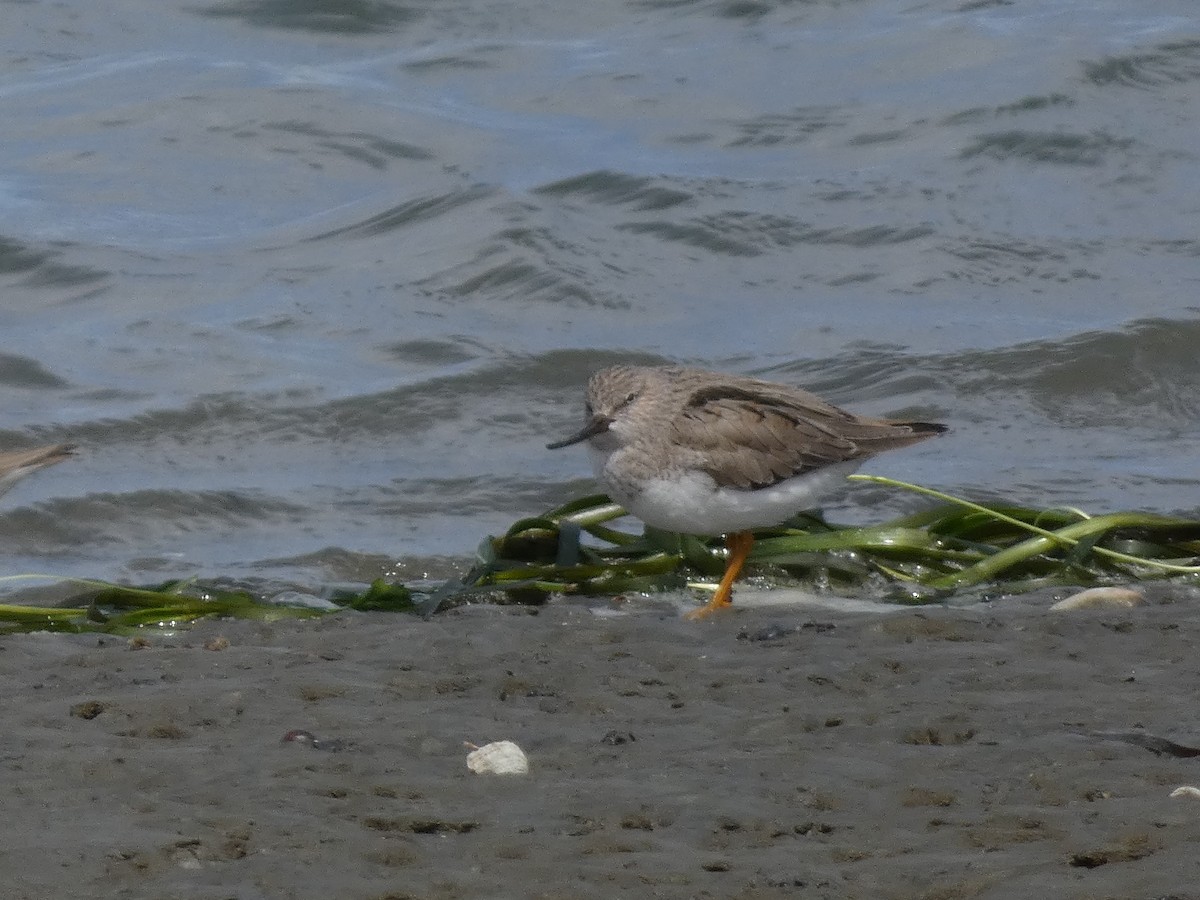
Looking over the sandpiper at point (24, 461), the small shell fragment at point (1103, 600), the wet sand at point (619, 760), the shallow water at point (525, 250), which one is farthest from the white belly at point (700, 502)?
the sandpiper at point (24, 461)

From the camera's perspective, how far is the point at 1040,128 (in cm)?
1268

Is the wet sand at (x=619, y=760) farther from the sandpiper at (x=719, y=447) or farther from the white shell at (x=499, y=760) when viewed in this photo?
the sandpiper at (x=719, y=447)

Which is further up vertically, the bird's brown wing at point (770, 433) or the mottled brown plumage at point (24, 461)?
the bird's brown wing at point (770, 433)

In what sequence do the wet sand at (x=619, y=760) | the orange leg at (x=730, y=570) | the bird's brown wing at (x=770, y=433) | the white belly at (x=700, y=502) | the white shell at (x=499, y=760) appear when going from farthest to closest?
the bird's brown wing at (x=770, y=433), the white belly at (x=700, y=502), the orange leg at (x=730, y=570), the white shell at (x=499, y=760), the wet sand at (x=619, y=760)

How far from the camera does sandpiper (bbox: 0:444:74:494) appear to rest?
22.4 feet

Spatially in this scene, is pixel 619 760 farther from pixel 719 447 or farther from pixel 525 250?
pixel 525 250

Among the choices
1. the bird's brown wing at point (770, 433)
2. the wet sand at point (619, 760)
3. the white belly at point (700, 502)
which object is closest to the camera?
the wet sand at point (619, 760)

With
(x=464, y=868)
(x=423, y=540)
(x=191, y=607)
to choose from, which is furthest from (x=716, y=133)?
(x=464, y=868)

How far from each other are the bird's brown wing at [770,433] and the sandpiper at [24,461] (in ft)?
8.66

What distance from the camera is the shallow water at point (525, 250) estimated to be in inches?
336

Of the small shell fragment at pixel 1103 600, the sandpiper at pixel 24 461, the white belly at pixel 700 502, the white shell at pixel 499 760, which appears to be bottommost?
the small shell fragment at pixel 1103 600

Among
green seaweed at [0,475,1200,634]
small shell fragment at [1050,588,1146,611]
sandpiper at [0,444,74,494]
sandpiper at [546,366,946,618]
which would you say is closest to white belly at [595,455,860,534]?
sandpiper at [546,366,946,618]

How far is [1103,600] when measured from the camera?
18.0 ft

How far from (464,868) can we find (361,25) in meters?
13.1
